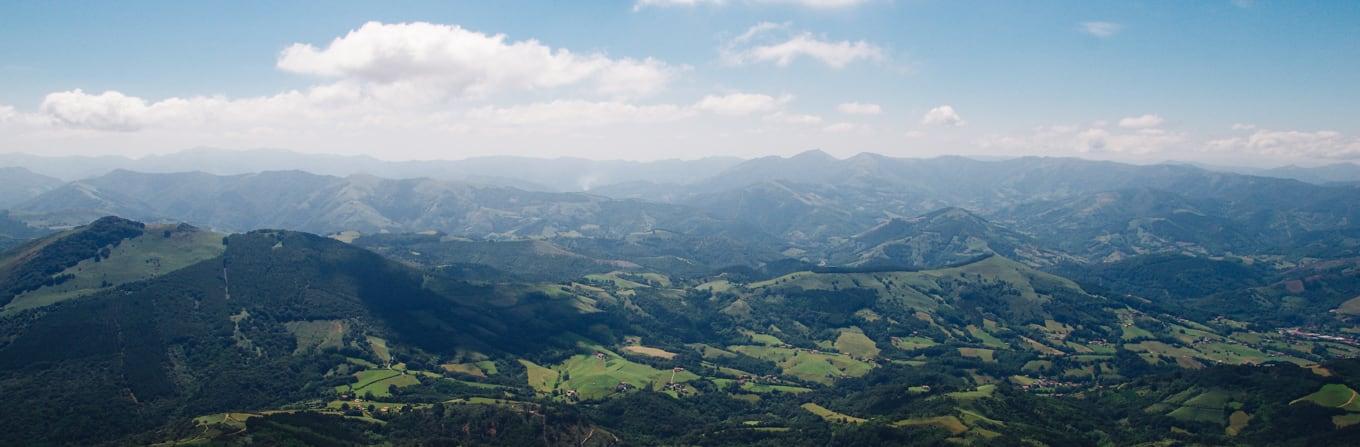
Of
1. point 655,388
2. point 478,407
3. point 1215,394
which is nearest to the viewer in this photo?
point 478,407

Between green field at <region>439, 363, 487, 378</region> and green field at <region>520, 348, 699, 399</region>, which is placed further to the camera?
green field at <region>439, 363, 487, 378</region>

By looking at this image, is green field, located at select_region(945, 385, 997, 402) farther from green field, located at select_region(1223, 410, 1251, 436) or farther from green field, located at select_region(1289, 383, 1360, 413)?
green field, located at select_region(1289, 383, 1360, 413)

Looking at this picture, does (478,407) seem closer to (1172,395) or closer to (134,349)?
(134,349)

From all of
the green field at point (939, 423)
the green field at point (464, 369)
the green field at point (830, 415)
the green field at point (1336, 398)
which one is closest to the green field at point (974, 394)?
the green field at point (939, 423)

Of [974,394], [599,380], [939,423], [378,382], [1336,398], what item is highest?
[1336,398]

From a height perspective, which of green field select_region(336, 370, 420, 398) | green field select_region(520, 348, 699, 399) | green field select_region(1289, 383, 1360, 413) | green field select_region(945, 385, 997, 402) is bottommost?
green field select_region(520, 348, 699, 399)

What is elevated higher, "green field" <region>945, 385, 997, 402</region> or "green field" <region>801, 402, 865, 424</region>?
"green field" <region>945, 385, 997, 402</region>

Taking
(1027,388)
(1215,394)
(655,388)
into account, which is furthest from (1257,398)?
(655,388)

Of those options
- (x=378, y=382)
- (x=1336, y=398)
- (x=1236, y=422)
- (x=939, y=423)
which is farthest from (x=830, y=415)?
(x=378, y=382)

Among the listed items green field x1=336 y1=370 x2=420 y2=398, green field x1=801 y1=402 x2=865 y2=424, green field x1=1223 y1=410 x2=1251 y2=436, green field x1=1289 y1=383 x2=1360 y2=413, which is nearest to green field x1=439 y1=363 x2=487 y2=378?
green field x1=336 y1=370 x2=420 y2=398

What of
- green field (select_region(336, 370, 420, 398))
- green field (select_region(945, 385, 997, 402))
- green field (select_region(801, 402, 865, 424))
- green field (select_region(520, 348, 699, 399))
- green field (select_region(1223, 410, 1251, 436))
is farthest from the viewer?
green field (select_region(520, 348, 699, 399))

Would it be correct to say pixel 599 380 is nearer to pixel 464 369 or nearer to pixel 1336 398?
pixel 464 369
